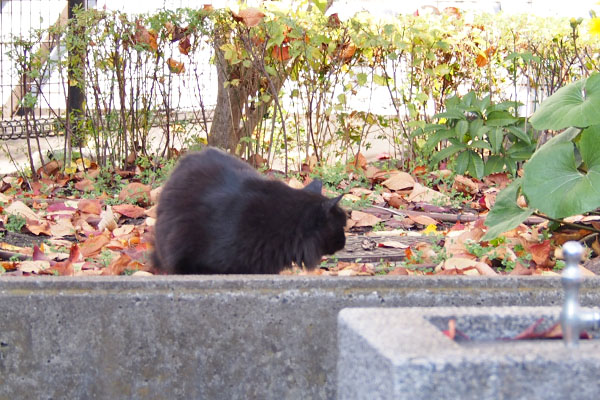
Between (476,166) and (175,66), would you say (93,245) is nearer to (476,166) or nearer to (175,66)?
(175,66)

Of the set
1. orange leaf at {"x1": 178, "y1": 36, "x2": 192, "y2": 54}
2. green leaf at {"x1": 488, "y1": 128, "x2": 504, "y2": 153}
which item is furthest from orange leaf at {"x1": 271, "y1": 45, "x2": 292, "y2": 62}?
green leaf at {"x1": 488, "y1": 128, "x2": 504, "y2": 153}

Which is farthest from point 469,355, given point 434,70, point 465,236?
point 434,70

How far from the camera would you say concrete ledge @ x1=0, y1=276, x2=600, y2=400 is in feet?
7.89

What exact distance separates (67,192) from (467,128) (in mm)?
2868

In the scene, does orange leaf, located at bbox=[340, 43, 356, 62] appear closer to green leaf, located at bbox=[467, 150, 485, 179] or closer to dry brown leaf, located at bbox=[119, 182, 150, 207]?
green leaf, located at bbox=[467, 150, 485, 179]

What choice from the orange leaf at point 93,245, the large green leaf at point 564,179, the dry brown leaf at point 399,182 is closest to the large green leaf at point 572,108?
the large green leaf at point 564,179

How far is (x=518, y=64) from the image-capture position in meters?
6.08

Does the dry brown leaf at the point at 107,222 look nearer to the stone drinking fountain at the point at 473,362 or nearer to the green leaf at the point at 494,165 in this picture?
the green leaf at the point at 494,165

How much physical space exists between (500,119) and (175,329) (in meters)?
3.56

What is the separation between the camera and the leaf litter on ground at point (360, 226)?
332cm

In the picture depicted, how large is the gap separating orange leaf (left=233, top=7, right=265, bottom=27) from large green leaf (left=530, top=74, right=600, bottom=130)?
2.24 metres

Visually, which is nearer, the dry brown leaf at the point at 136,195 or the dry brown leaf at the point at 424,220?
the dry brown leaf at the point at 424,220

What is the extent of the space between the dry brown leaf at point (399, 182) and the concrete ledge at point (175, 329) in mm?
2789

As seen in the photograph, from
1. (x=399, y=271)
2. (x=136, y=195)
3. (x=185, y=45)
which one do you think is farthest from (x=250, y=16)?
(x=399, y=271)
